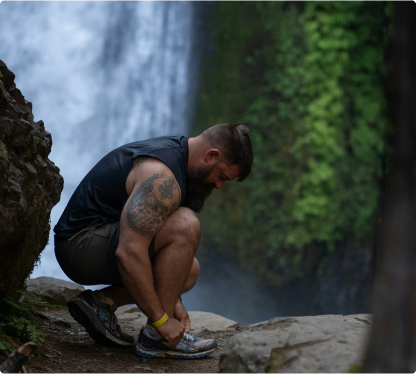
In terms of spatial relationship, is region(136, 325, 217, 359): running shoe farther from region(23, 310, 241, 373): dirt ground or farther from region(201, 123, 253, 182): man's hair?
region(201, 123, 253, 182): man's hair

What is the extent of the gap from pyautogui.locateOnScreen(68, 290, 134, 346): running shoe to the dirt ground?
0.21 feet

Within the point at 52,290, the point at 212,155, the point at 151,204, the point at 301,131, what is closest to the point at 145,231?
the point at 151,204

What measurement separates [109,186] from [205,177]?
1.82 feet

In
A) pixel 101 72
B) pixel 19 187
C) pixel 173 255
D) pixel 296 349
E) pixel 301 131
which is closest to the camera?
pixel 296 349

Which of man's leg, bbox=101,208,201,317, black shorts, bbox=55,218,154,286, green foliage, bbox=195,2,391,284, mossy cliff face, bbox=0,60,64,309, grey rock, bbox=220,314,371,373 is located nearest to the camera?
grey rock, bbox=220,314,371,373

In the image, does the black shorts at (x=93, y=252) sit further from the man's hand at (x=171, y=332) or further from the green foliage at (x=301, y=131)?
the green foliage at (x=301, y=131)

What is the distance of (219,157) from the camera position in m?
2.34

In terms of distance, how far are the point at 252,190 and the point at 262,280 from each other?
1.83m

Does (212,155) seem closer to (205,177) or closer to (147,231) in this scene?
(205,177)

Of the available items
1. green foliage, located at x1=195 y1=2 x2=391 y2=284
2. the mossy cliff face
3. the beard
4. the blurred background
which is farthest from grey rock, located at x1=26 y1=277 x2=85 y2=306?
green foliage, located at x1=195 y1=2 x2=391 y2=284

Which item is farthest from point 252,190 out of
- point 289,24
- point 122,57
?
point 122,57

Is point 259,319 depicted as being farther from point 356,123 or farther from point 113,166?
point 113,166

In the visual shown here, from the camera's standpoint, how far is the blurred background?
745cm

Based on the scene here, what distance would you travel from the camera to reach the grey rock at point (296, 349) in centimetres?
133
